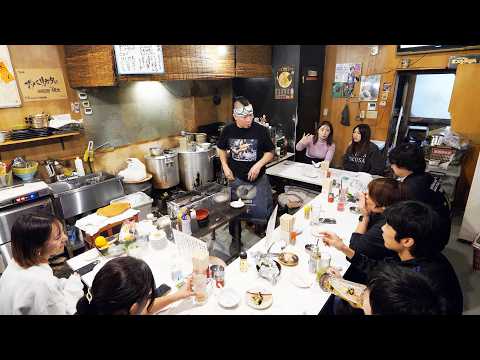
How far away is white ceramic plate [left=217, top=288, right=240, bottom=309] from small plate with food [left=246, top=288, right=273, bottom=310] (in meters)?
0.07

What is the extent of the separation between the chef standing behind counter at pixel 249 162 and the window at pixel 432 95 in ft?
14.0

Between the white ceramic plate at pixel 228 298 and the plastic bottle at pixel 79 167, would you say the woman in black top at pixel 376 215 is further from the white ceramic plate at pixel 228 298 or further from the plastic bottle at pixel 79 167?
the plastic bottle at pixel 79 167

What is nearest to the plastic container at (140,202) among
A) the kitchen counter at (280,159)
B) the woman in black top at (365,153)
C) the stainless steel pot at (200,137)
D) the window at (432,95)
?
the stainless steel pot at (200,137)

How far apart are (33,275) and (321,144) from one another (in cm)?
390

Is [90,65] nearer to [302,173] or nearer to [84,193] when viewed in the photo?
[84,193]

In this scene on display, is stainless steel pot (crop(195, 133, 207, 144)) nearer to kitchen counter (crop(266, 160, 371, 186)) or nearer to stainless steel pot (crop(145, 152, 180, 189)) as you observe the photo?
stainless steel pot (crop(145, 152, 180, 189))

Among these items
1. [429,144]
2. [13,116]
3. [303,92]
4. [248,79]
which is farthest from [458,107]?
[13,116]

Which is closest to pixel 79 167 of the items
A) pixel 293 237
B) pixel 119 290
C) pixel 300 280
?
pixel 293 237

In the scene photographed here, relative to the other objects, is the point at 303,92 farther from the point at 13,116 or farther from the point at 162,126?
the point at 13,116

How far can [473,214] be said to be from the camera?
3.45 meters

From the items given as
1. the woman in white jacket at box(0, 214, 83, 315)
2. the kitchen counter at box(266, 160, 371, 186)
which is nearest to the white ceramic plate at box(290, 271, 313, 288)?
the woman in white jacket at box(0, 214, 83, 315)

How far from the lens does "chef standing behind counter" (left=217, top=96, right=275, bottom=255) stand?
338cm
